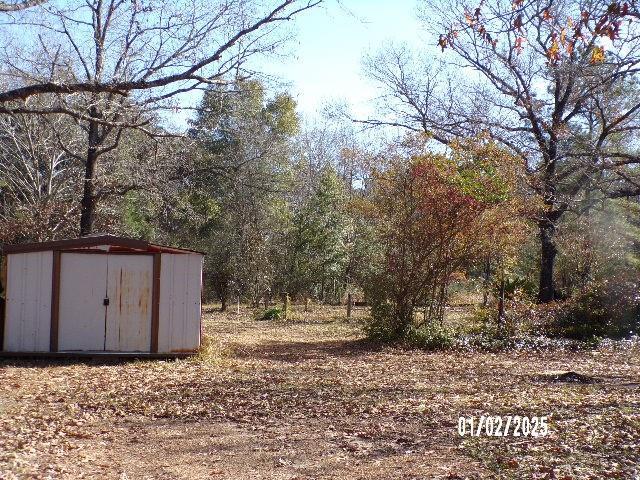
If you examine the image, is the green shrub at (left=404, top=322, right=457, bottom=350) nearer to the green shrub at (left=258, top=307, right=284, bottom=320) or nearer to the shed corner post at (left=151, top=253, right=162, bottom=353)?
the shed corner post at (left=151, top=253, right=162, bottom=353)

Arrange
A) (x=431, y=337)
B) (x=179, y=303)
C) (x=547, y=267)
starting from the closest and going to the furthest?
(x=179, y=303) → (x=431, y=337) → (x=547, y=267)

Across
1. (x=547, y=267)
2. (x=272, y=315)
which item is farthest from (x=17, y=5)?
(x=547, y=267)

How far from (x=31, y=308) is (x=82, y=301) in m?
0.89

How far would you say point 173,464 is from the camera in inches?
235

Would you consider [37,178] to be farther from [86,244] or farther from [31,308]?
[86,244]

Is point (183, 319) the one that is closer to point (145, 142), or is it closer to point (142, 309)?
point (142, 309)

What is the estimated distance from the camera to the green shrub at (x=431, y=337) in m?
15.0

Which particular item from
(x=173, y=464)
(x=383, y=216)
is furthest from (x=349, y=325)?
(x=173, y=464)

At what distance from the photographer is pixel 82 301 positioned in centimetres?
1251

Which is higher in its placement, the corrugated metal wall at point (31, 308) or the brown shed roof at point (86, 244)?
the brown shed roof at point (86, 244)

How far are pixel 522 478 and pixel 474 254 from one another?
10.4 meters

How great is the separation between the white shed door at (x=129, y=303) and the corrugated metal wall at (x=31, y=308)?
107cm

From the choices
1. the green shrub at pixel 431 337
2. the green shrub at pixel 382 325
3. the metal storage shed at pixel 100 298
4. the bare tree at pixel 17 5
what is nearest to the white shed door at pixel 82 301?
the metal storage shed at pixel 100 298

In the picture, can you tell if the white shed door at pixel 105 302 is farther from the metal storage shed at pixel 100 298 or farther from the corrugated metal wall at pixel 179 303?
the corrugated metal wall at pixel 179 303
